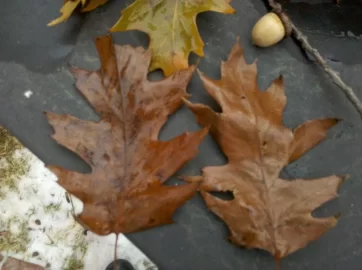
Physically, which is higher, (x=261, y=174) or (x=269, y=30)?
(x=269, y=30)

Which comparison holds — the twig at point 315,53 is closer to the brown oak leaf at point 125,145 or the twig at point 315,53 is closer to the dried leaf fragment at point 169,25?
the dried leaf fragment at point 169,25

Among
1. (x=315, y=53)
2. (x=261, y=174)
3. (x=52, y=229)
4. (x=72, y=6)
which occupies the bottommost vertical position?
(x=52, y=229)

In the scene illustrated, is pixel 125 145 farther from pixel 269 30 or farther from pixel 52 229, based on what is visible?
pixel 269 30

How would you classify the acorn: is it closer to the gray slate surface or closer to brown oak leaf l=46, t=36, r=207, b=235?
the gray slate surface

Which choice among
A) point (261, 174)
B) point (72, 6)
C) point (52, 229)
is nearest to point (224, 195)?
point (261, 174)

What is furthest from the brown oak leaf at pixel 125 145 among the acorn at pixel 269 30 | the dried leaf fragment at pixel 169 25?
the acorn at pixel 269 30

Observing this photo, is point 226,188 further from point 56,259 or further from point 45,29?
point 45,29
